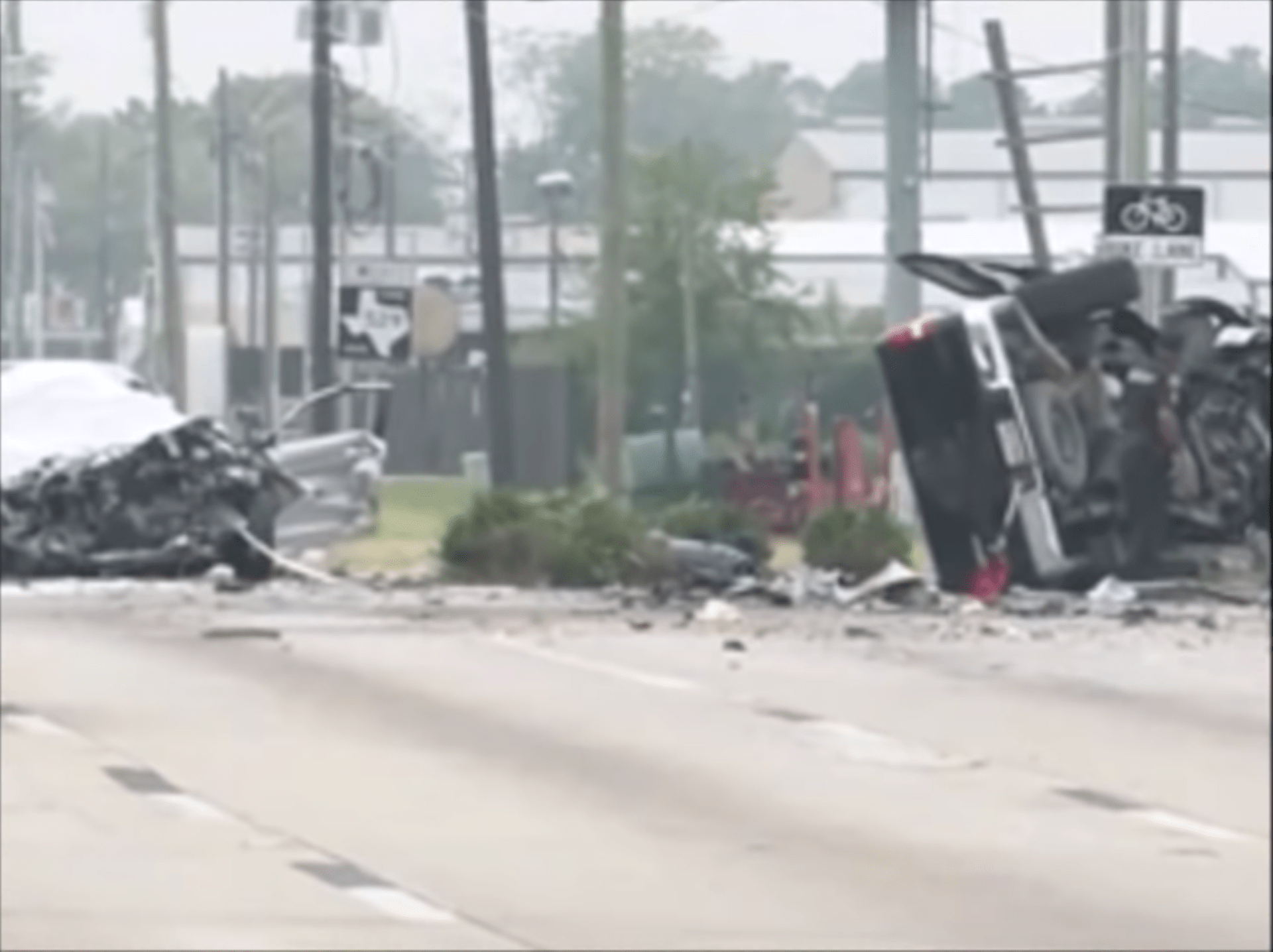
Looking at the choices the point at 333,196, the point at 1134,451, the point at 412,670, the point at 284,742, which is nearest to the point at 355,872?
the point at 284,742

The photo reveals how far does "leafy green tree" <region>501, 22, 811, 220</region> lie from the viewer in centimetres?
273

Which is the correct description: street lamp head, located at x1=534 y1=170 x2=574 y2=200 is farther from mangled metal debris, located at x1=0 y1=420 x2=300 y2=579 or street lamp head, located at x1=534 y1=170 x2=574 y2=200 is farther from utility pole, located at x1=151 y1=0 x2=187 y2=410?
mangled metal debris, located at x1=0 y1=420 x2=300 y2=579

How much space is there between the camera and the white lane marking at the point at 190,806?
4559mm

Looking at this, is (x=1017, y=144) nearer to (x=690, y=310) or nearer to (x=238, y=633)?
(x=238, y=633)

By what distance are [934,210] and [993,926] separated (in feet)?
3.30

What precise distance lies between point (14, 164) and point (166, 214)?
1.58ft

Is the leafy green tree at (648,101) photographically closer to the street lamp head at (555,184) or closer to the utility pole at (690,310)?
the street lamp head at (555,184)

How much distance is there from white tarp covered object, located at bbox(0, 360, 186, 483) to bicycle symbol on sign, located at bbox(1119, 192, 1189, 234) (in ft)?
3.35

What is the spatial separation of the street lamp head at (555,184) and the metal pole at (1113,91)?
72cm

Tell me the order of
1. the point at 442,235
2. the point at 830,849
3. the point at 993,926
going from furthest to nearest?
the point at 830,849
the point at 993,926
the point at 442,235

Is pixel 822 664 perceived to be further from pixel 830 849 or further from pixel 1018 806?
pixel 1018 806

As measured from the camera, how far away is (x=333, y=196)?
3.40 meters

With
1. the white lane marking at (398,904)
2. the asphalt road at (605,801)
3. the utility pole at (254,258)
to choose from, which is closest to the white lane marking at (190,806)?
the asphalt road at (605,801)

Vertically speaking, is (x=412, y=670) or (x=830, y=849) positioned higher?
(x=412, y=670)
